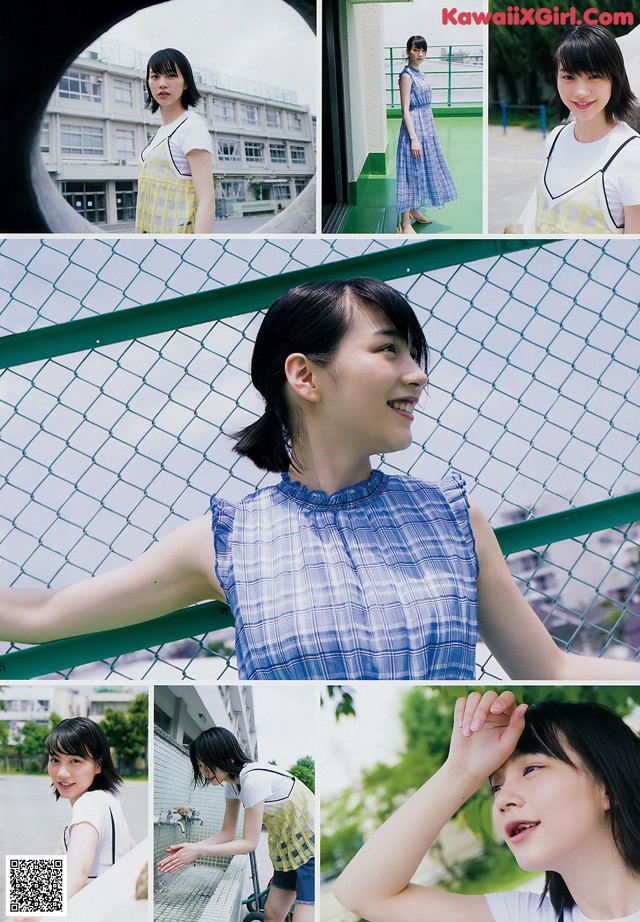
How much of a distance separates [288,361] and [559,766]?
0.88m

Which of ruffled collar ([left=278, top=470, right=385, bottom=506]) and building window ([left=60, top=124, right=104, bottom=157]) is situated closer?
ruffled collar ([left=278, top=470, right=385, bottom=506])

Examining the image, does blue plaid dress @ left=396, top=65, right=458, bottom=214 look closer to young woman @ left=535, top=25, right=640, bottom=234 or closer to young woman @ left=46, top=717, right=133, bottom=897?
young woman @ left=535, top=25, right=640, bottom=234

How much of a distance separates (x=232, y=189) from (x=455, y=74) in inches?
21.5

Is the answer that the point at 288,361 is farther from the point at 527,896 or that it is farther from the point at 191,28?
the point at 527,896

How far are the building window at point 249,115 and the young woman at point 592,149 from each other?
2.10ft

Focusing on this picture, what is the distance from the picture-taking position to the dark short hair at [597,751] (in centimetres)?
159

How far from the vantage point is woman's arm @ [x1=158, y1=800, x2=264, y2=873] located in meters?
1.62

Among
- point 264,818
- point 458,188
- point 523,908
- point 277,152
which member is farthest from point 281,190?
point 523,908

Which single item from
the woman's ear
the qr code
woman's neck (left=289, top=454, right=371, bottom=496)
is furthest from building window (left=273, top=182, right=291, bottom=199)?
the qr code

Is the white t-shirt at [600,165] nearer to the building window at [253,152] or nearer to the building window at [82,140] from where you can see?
the building window at [253,152]

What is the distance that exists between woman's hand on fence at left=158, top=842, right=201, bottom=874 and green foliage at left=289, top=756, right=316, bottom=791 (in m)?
0.23

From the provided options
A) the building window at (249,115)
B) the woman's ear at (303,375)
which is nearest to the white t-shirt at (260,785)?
the woman's ear at (303,375)

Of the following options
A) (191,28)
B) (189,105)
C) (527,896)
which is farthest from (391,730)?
(191,28)

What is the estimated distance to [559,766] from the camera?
1608mm
